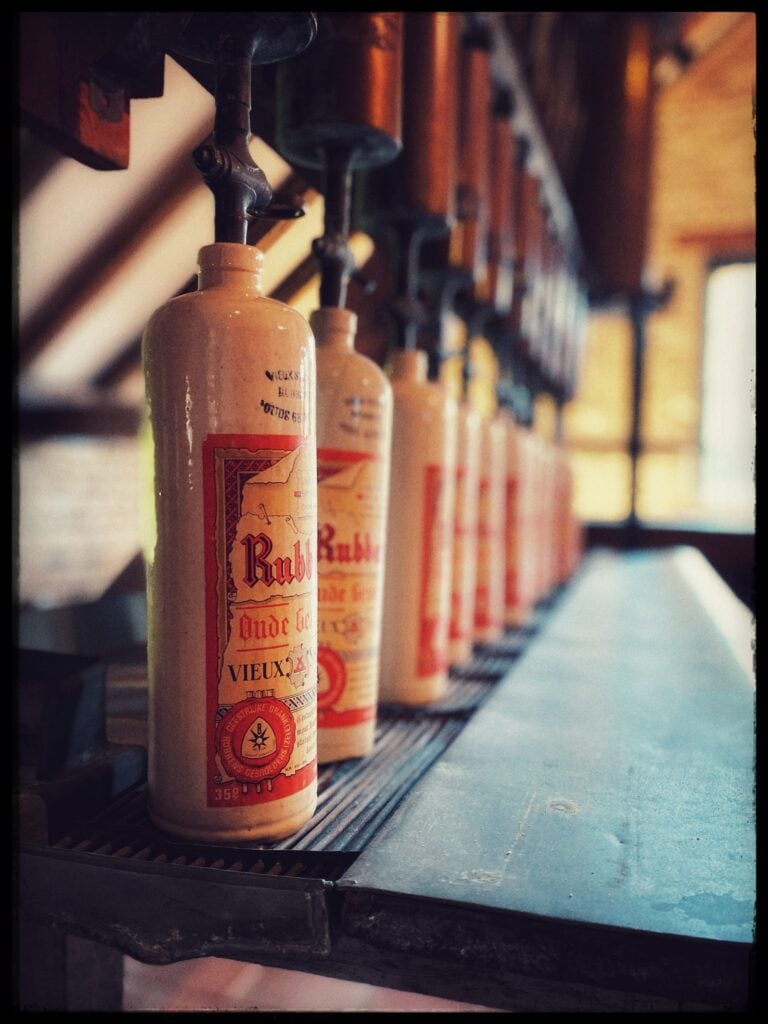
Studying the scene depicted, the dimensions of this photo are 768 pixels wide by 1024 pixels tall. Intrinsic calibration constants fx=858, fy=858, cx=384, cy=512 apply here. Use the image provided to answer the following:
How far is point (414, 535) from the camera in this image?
85 centimetres

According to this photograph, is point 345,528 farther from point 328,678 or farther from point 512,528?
point 512,528

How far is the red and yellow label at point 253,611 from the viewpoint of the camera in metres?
0.51

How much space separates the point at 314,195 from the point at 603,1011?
745 mm

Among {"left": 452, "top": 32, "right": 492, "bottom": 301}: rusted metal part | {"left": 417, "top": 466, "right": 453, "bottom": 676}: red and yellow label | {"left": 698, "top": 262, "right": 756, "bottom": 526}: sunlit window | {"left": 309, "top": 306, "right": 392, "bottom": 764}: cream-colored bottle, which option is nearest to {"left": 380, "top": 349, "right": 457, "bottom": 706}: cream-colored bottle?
{"left": 417, "top": 466, "right": 453, "bottom": 676}: red and yellow label

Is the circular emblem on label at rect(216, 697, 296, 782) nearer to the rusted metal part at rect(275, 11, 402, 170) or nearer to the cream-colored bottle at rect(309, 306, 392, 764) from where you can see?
the cream-colored bottle at rect(309, 306, 392, 764)

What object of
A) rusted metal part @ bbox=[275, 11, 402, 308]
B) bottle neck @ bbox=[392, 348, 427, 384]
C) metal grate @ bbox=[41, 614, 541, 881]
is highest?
rusted metal part @ bbox=[275, 11, 402, 308]

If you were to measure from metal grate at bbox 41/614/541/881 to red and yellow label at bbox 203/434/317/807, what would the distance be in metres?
0.03

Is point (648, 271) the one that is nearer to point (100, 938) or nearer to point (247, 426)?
point (247, 426)

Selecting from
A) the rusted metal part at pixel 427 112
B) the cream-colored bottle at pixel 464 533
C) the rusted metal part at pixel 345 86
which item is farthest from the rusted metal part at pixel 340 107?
the cream-colored bottle at pixel 464 533

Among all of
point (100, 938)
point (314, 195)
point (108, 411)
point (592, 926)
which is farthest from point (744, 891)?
point (108, 411)

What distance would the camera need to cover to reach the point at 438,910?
0.45 metres

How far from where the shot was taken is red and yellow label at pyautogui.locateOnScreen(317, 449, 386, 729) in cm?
69

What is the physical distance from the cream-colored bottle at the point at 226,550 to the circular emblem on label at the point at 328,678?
147mm

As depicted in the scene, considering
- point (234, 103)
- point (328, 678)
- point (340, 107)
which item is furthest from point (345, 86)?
point (328, 678)
